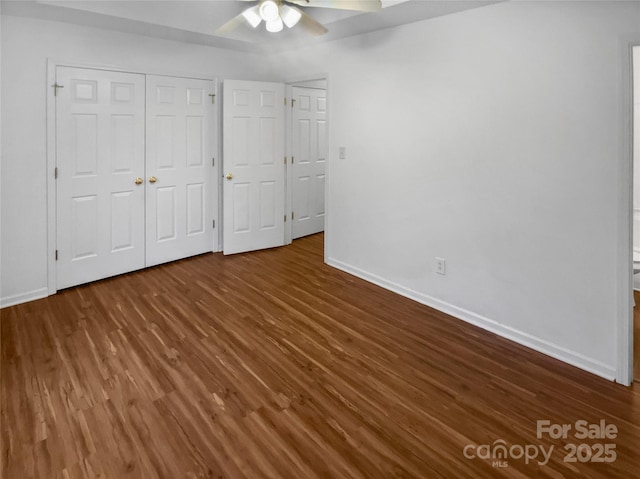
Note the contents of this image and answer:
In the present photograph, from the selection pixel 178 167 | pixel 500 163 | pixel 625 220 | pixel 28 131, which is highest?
pixel 28 131

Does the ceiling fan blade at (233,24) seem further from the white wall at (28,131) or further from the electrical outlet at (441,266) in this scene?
the electrical outlet at (441,266)

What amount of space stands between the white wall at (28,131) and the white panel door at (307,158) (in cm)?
222

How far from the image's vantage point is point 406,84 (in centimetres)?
347

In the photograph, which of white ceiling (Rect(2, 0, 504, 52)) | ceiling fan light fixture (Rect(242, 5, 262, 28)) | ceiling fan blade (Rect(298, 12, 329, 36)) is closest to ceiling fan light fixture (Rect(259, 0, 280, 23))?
ceiling fan light fixture (Rect(242, 5, 262, 28))

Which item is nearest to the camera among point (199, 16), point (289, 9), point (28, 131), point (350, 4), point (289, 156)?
point (350, 4)

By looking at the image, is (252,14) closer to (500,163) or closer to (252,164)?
(500,163)

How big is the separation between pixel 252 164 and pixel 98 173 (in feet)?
5.39

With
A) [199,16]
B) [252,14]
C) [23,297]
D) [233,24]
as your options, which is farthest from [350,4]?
[23,297]

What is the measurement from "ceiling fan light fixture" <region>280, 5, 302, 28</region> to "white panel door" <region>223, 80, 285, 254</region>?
6.57ft

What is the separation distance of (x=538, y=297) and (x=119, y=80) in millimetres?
3989

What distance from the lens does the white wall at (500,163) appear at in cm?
240

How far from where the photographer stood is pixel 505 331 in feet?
9.73

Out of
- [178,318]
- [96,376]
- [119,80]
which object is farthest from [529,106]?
[119,80]

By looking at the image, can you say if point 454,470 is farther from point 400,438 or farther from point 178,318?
point 178,318
